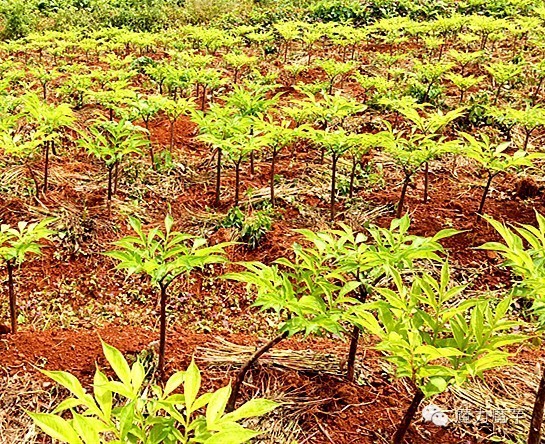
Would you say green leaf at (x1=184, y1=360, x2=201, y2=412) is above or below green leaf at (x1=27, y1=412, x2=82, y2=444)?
below

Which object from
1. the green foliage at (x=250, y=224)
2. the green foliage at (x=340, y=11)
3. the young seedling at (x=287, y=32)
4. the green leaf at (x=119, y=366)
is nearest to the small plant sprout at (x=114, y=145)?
the green foliage at (x=250, y=224)

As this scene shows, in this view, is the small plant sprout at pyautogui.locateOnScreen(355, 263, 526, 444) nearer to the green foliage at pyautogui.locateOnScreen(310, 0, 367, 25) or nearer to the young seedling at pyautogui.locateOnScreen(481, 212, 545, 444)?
the young seedling at pyautogui.locateOnScreen(481, 212, 545, 444)

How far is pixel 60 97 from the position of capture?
736cm

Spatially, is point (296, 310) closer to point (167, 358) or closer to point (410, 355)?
point (410, 355)

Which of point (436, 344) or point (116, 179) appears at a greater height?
point (436, 344)

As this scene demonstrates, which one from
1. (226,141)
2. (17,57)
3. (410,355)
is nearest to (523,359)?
(410,355)

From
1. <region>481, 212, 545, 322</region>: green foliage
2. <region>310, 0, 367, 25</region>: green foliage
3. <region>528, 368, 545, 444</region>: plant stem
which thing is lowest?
<region>528, 368, 545, 444</region>: plant stem

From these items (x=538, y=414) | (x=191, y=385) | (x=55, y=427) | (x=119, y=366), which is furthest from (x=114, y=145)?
(x=538, y=414)

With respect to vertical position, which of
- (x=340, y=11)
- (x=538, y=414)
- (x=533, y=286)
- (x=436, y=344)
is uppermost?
(x=340, y=11)

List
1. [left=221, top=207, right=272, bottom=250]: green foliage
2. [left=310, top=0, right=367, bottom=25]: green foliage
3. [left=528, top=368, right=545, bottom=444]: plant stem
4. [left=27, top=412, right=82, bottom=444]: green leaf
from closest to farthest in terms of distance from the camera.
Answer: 1. [left=27, top=412, right=82, bottom=444]: green leaf
2. [left=528, top=368, right=545, bottom=444]: plant stem
3. [left=221, top=207, right=272, bottom=250]: green foliage
4. [left=310, top=0, right=367, bottom=25]: green foliage

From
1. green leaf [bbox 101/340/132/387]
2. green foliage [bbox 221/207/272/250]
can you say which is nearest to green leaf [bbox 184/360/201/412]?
green leaf [bbox 101/340/132/387]

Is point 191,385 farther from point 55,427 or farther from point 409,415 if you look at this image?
point 409,415

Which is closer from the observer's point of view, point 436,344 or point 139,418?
point 139,418

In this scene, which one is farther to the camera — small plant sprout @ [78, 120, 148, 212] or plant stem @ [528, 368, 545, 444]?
small plant sprout @ [78, 120, 148, 212]
